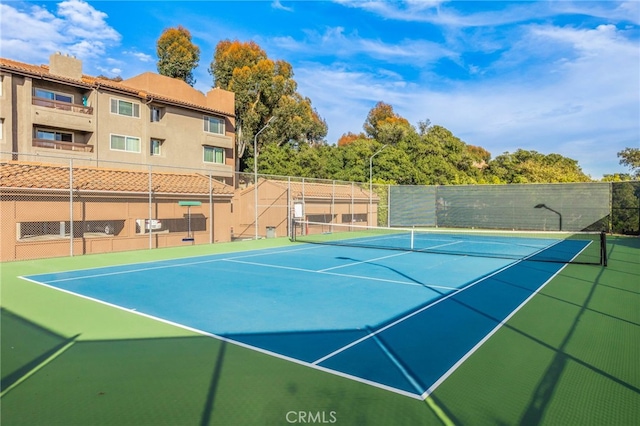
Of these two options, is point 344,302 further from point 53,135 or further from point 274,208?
point 53,135

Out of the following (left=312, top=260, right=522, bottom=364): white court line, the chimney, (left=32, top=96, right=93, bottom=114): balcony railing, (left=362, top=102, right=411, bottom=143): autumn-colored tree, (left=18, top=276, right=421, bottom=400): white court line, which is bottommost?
(left=18, top=276, right=421, bottom=400): white court line

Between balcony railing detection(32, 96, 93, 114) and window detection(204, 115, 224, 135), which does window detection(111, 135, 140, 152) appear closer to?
balcony railing detection(32, 96, 93, 114)

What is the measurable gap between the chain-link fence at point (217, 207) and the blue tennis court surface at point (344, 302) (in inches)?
175

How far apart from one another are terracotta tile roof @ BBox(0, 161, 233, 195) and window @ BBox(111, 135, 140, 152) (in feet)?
35.5

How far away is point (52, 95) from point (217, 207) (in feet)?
50.1

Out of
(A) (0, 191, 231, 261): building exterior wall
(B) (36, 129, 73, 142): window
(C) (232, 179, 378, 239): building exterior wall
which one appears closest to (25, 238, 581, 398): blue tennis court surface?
(A) (0, 191, 231, 261): building exterior wall

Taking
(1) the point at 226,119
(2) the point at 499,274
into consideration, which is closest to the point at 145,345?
(2) the point at 499,274

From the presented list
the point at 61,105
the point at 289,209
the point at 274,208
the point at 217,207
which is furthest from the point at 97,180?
the point at 61,105

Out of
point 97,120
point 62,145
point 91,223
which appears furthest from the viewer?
point 97,120

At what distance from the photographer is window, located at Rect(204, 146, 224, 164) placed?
125ft

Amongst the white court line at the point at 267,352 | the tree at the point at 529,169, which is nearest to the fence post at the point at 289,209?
the white court line at the point at 267,352

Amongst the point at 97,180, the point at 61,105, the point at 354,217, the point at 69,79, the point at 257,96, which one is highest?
the point at 257,96

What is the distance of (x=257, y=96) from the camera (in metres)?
48.0

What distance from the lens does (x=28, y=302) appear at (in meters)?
8.81
